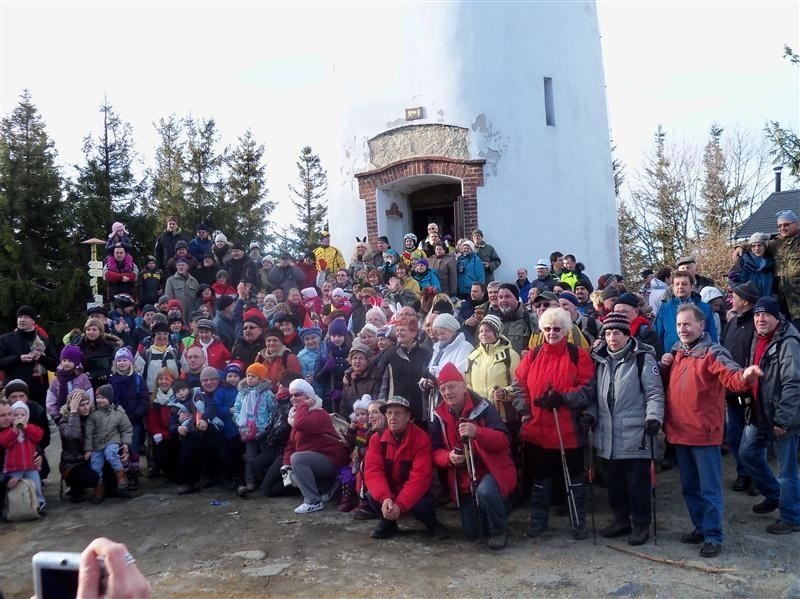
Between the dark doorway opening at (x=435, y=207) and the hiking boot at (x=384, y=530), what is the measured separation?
789 centimetres

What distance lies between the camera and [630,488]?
15.8 feet

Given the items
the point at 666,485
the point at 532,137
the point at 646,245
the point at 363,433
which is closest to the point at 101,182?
the point at 532,137

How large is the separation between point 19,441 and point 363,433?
10.6 ft

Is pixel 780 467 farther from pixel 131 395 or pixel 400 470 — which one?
pixel 131 395

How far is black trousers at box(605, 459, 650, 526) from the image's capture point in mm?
4770

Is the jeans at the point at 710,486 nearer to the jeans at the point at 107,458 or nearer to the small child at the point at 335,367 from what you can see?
the small child at the point at 335,367

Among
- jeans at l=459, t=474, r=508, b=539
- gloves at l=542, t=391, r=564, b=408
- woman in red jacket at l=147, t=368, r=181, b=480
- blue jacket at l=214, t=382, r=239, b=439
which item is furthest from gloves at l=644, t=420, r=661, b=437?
woman in red jacket at l=147, t=368, r=181, b=480

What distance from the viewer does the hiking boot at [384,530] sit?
520cm

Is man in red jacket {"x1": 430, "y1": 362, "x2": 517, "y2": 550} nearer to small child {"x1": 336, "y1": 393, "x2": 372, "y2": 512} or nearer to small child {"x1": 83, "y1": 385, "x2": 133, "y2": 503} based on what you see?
small child {"x1": 336, "y1": 393, "x2": 372, "y2": 512}

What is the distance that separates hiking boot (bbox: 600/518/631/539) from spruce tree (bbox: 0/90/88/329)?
1594 centimetres

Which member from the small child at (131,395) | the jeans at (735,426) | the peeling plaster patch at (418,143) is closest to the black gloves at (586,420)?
the jeans at (735,426)

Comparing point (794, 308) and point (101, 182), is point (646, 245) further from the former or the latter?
point (794, 308)

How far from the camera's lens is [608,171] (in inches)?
490

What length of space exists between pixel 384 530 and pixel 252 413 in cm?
211
